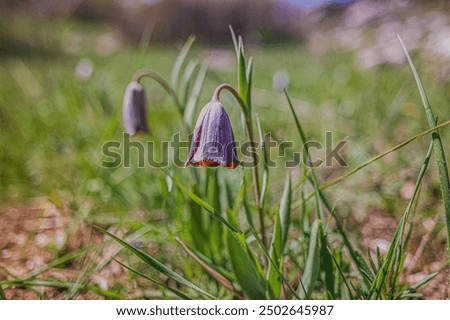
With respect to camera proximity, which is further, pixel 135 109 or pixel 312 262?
pixel 135 109

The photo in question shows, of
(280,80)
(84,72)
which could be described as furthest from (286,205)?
(84,72)

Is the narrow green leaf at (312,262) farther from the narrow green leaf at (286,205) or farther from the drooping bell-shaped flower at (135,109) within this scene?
the drooping bell-shaped flower at (135,109)

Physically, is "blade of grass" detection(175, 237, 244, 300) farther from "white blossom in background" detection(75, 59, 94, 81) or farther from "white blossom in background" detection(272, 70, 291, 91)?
"white blossom in background" detection(75, 59, 94, 81)

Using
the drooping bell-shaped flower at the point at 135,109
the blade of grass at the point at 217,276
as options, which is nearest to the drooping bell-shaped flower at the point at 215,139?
the blade of grass at the point at 217,276

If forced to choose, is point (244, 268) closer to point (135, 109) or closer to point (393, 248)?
point (393, 248)
